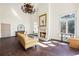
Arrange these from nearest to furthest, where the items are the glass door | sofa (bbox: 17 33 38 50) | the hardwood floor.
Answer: the glass door → the hardwood floor → sofa (bbox: 17 33 38 50)

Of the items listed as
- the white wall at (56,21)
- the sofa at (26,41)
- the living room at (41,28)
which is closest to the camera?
the living room at (41,28)

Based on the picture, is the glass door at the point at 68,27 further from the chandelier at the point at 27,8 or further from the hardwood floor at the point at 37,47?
the chandelier at the point at 27,8

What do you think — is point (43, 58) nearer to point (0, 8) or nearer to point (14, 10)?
point (14, 10)

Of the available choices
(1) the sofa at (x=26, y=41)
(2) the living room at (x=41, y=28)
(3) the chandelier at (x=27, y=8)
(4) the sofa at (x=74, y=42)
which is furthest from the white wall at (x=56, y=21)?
(3) the chandelier at (x=27, y=8)

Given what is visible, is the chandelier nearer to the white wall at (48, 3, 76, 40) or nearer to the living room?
the living room

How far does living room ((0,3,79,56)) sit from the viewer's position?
4.70 m

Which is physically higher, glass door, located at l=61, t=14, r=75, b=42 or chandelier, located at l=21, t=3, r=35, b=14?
chandelier, located at l=21, t=3, r=35, b=14

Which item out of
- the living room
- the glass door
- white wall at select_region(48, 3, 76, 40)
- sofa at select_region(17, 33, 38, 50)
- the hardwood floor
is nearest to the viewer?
the glass door

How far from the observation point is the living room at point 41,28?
470 centimetres

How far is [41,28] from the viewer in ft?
17.4

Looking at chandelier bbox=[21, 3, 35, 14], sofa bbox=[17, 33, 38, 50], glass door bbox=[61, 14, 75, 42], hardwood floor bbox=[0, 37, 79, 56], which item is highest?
chandelier bbox=[21, 3, 35, 14]

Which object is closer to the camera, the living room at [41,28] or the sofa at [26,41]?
the living room at [41,28]

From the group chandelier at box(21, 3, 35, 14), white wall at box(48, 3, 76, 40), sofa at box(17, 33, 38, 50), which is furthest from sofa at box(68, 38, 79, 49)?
chandelier at box(21, 3, 35, 14)

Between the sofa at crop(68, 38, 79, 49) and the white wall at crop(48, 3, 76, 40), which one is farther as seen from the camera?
the white wall at crop(48, 3, 76, 40)
